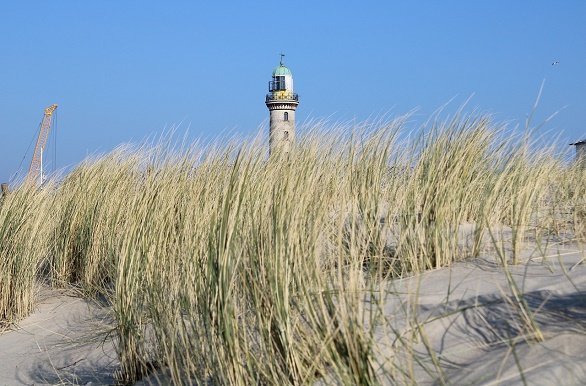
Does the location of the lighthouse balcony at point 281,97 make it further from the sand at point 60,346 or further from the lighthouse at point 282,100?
the sand at point 60,346

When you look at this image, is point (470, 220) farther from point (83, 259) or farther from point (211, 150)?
point (83, 259)

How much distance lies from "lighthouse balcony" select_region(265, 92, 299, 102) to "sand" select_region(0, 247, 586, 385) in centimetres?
4012

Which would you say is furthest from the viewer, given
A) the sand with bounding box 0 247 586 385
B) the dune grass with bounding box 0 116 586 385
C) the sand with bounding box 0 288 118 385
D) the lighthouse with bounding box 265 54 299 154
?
the lighthouse with bounding box 265 54 299 154

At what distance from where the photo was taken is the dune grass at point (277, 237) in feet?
6.77

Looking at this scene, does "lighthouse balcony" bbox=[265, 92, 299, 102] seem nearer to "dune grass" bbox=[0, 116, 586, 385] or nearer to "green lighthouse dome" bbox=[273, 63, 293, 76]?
"green lighthouse dome" bbox=[273, 63, 293, 76]

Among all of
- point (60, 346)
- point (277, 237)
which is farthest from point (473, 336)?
point (60, 346)

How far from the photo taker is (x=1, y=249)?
4.53m

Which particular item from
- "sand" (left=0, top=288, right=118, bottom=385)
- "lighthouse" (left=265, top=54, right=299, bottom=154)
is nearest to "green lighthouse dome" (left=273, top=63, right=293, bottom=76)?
"lighthouse" (left=265, top=54, right=299, bottom=154)

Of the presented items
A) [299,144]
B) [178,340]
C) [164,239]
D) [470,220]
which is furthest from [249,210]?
[299,144]

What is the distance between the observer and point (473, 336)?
211 cm

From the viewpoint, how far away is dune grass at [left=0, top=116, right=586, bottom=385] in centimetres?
206

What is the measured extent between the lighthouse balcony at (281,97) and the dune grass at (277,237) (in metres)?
37.9

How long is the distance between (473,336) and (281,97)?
41.9 m

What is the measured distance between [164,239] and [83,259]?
1945mm
